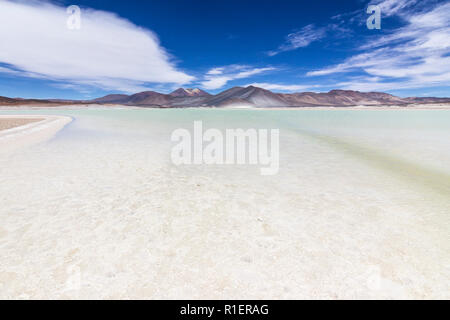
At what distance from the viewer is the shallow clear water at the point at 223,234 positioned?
92.1 inches

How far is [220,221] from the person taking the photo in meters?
3.69

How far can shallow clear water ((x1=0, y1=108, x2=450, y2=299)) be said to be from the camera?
2340 mm

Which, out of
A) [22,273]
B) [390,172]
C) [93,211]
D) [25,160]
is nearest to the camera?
[22,273]

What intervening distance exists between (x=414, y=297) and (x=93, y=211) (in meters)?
4.70

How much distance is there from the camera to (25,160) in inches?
293

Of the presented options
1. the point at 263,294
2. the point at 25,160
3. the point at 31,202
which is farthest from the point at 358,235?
the point at 25,160

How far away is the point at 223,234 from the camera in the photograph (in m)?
3.31
